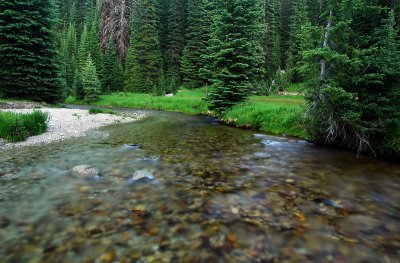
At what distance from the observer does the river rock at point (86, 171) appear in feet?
26.0

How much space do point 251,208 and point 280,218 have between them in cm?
68

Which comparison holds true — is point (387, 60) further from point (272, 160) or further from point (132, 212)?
point (132, 212)

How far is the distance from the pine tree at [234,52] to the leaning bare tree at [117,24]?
128 feet

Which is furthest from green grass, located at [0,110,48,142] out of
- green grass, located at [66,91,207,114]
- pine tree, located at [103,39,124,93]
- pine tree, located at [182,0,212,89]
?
pine tree, located at [103,39,124,93]

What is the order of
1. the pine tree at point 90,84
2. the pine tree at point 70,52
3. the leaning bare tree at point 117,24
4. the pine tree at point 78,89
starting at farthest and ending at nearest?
the pine tree at point 70,52 < the leaning bare tree at point 117,24 < the pine tree at point 78,89 < the pine tree at point 90,84

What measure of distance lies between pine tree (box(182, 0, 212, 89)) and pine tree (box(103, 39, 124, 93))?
45.6ft

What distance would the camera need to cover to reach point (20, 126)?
38.5ft

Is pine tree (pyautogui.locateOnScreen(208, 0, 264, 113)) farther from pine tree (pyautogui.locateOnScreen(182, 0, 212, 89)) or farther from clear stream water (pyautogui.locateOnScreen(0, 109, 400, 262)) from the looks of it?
pine tree (pyautogui.locateOnScreen(182, 0, 212, 89))

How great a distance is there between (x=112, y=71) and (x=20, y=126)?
44.4 metres

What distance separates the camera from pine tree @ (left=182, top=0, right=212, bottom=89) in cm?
4803

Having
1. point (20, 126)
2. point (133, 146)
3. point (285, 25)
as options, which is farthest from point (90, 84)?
point (285, 25)

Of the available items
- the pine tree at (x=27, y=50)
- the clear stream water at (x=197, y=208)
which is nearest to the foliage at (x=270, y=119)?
the clear stream water at (x=197, y=208)

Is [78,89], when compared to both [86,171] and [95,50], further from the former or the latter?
[86,171]

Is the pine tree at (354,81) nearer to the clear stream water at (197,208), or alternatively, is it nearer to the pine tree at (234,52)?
the clear stream water at (197,208)
